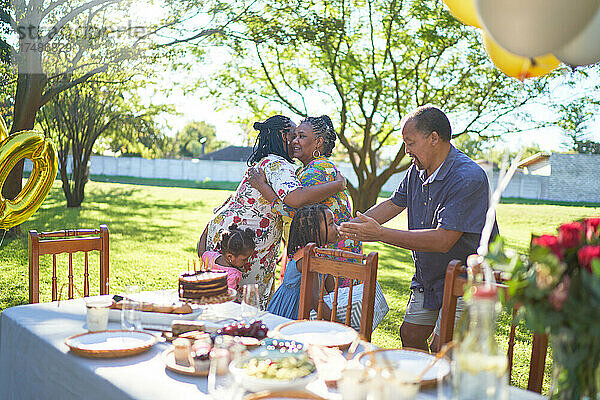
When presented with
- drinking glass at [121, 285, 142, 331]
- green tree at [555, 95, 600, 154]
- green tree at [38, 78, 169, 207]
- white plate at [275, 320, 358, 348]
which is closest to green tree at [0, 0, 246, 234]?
green tree at [38, 78, 169, 207]

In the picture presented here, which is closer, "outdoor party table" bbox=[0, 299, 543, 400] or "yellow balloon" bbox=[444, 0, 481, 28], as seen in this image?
"outdoor party table" bbox=[0, 299, 543, 400]

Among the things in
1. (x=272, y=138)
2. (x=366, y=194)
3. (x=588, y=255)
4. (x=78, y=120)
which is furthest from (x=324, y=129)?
(x=78, y=120)

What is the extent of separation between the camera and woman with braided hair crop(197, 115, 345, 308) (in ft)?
10.0

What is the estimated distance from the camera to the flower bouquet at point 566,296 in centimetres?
114

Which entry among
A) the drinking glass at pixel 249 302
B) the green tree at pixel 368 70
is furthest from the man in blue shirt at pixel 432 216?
the green tree at pixel 368 70

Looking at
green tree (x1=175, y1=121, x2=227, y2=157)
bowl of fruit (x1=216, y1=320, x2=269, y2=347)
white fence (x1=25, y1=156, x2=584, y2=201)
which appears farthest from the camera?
green tree (x1=175, y1=121, x2=227, y2=157)

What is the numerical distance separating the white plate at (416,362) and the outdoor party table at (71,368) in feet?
0.23

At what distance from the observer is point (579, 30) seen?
1.83m

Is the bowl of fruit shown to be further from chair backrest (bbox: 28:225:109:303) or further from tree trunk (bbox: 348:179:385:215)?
tree trunk (bbox: 348:179:385:215)

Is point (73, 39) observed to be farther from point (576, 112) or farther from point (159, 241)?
point (576, 112)

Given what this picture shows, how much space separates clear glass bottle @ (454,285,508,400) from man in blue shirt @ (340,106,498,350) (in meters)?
1.49

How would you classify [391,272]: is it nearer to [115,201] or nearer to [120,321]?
[120,321]

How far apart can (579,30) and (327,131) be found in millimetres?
1716

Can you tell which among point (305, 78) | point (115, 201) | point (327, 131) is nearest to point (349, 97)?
point (305, 78)
